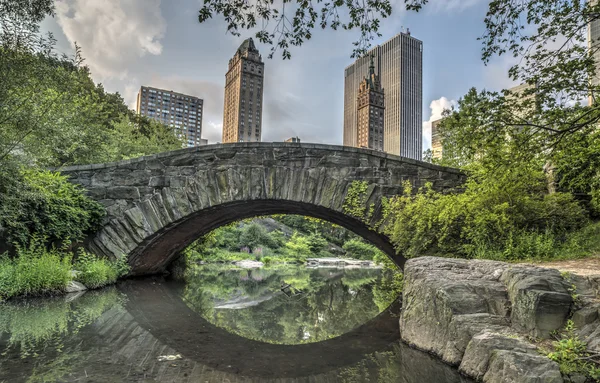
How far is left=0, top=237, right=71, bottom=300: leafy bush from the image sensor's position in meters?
6.14

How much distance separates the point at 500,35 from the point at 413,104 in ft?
83.4

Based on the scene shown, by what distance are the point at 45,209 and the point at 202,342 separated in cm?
523

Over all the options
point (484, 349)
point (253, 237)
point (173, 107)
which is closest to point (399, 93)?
point (253, 237)

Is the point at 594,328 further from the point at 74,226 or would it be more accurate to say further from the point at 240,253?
the point at 240,253

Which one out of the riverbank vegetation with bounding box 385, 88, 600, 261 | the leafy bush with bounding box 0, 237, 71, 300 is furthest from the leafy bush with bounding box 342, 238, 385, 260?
the leafy bush with bounding box 0, 237, 71, 300

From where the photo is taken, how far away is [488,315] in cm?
344

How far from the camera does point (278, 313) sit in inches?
246

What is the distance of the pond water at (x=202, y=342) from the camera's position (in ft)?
10.5

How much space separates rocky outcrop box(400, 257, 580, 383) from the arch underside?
142 inches

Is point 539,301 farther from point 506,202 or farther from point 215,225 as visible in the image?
point 215,225

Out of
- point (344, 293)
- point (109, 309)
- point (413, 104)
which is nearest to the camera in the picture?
point (109, 309)

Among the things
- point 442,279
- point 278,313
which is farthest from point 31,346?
point 442,279

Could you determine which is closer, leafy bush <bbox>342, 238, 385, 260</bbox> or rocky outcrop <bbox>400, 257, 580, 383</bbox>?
rocky outcrop <bbox>400, 257, 580, 383</bbox>

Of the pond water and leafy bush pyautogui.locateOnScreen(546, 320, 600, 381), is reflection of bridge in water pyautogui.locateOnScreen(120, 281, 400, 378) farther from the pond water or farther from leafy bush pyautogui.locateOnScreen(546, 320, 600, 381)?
leafy bush pyautogui.locateOnScreen(546, 320, 600, 381)
